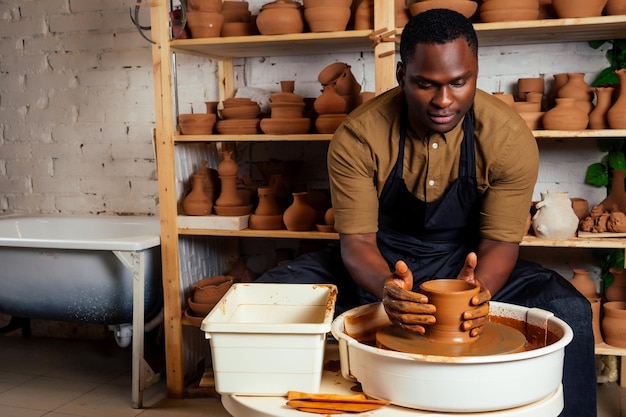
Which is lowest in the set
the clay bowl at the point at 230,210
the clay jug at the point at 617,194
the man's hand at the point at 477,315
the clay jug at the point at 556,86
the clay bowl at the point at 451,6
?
the man's hand at the point at 477,315

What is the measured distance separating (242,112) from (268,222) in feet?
1.79

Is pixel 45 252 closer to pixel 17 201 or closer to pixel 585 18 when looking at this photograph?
pixel 17 201

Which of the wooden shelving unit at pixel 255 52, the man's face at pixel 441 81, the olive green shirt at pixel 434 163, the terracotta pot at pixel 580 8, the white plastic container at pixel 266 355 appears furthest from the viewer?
the wooden shelving unit at pixel 255 52

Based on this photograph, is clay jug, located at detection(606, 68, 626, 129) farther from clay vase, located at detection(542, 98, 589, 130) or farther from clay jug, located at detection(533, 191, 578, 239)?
clay jug, located at detection(533, 191, 578, 239)

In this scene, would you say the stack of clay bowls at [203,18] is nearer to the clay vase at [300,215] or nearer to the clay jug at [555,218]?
the clay vase at [300,215]

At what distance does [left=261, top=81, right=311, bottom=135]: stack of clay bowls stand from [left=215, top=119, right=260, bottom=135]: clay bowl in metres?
0.07

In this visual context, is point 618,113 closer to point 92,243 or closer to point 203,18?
point 203,18

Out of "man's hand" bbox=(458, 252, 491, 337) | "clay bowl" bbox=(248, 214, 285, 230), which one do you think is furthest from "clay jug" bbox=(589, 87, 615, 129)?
"man's hand" bbox=(458, 252, 491, 337)

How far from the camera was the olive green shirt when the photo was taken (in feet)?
7.48

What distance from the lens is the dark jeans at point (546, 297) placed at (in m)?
2.04

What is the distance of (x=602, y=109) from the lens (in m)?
2.88

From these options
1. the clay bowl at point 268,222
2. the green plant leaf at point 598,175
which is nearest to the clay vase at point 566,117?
the green plant leaf at point 598,175

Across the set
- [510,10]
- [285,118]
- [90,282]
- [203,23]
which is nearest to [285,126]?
[285,118]

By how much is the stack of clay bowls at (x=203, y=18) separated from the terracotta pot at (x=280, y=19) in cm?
24
